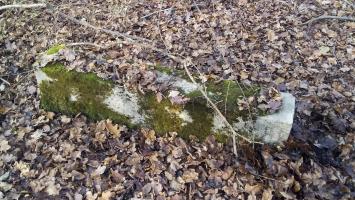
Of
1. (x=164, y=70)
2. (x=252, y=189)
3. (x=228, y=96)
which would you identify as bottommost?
(x=252, y=189)

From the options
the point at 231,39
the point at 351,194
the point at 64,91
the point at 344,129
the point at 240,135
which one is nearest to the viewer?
the point at 351,194

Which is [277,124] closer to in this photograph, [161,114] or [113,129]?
[161,114]

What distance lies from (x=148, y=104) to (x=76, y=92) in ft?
3.45

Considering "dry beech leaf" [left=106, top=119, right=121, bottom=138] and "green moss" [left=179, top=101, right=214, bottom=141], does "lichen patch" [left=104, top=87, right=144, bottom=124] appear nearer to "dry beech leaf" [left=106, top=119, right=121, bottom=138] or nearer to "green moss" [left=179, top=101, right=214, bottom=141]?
"dry beech leaf" [left=106, top=119, right=121, bottom=138]

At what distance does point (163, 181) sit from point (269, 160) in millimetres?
1251

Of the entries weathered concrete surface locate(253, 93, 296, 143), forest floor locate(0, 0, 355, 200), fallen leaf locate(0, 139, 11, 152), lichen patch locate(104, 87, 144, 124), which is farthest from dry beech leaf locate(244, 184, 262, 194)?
fallen leaf locate(0, 139, 11, 152)

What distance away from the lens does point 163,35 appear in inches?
239

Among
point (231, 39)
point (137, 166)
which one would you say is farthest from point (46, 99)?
point (231, 39)

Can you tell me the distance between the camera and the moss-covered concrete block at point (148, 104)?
4094mm

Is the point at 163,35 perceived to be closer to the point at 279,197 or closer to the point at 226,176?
the point at 226,176

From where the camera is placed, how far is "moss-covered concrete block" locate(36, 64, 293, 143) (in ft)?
13.4

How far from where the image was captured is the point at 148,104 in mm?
4379

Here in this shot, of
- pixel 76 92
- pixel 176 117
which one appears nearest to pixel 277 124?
pixel 176 117

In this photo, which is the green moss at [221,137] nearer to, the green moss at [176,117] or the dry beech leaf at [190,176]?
the green moss at [176,117]
